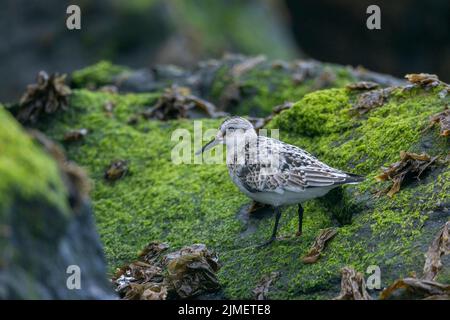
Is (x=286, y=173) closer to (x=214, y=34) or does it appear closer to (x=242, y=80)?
(x=242, y=80)

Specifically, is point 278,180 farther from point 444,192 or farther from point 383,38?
point 383,38

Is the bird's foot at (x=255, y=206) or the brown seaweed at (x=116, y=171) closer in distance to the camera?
the bird's foot at (x=255, y=206)

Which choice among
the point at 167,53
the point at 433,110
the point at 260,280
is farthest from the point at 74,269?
the point at 167,53

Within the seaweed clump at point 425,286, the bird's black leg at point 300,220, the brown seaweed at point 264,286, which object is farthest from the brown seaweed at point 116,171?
the seaweed clump at point 425,286

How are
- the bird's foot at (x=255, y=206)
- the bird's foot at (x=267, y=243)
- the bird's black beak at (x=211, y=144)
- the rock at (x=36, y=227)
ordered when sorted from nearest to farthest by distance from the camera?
the rock at (x=36, y=227) < the bird's foot at (x=267, y=243) < the bird's foot at (x=255, y=206) < the bird's black beak at (x=211, y=144)

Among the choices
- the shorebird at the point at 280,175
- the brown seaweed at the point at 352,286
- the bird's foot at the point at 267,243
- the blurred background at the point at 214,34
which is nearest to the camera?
the brown seaweed at the point at 352,286

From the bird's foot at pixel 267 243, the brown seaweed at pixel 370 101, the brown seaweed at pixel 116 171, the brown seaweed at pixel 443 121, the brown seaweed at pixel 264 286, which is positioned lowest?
the brown seaweed at pixel 264 286

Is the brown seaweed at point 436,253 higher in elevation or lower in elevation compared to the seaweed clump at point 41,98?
lower

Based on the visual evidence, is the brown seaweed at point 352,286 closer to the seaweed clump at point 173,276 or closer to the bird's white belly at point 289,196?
the bird's white belly at point 289,196
